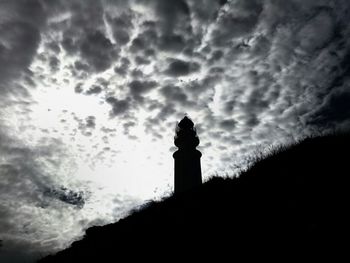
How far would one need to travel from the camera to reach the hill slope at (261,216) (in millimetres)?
5668

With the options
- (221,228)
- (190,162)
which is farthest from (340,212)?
(190,162)

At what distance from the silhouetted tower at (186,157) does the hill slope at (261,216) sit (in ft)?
26.6

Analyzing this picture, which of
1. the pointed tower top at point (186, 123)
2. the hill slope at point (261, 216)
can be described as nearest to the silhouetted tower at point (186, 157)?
the pointed tower top at point (186, 123)

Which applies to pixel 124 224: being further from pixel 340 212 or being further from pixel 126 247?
pixel 340 212

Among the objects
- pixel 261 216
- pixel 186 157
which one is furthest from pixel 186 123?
pixel 261 216

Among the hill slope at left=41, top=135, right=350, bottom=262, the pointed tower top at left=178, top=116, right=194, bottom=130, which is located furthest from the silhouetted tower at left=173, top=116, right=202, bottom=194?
the hill slope at left=41, top=135, right=350, bottom=262

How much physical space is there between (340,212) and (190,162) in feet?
50.0

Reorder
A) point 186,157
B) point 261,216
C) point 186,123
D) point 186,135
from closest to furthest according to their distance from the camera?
point 261,216
point 186,157
point 186,135
point 186,123

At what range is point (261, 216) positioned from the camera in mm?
6836

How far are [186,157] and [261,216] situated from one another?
14.1 m

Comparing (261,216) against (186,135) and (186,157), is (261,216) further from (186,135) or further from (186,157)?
(186,135)

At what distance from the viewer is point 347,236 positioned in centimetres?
499

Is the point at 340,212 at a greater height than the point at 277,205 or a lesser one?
lesser

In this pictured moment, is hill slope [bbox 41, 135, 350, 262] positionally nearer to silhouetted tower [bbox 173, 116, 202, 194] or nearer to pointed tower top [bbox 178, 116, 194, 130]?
silhouetted tower [bbox 173, 116, 202, 194]
